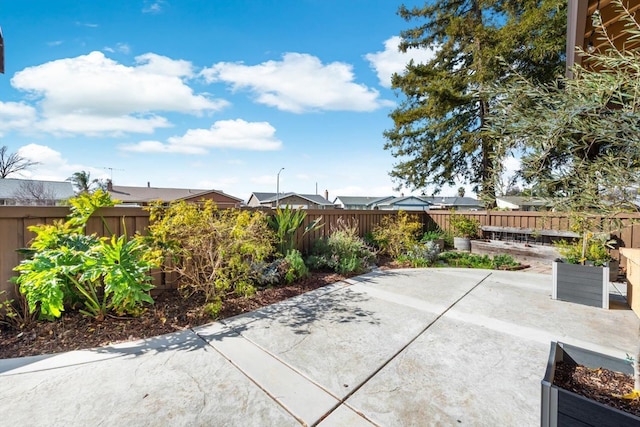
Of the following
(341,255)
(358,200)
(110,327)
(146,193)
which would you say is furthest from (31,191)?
(358,200)

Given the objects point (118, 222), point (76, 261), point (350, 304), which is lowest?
point (350, 304)

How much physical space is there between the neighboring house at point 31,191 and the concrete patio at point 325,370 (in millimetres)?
26417

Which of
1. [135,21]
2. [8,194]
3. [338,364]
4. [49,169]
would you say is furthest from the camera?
[49,169]

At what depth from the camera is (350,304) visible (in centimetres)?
348

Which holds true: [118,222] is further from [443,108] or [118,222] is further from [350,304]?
[443,108]

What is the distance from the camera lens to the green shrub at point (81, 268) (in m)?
2.29

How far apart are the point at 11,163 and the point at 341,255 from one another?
3593 centimetres

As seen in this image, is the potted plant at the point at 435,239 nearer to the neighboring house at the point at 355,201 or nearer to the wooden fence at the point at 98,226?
the wooden fence at the point at 98,226

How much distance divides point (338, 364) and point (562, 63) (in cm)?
1055

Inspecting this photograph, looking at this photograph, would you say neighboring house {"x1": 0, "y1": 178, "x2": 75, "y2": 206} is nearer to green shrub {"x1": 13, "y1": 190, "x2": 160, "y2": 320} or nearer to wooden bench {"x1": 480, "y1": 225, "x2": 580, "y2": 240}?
green shrub {"x1": 13, "y1": 190, "x2": 160, "y2": 320}

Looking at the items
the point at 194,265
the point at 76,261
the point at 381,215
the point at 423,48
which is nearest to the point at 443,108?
the point at 423,48

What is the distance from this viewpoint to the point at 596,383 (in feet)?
4.95

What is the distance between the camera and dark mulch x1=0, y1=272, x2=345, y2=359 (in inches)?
90.7

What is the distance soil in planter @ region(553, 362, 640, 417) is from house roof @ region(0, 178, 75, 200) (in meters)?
29.5
